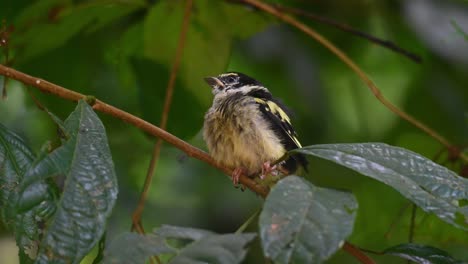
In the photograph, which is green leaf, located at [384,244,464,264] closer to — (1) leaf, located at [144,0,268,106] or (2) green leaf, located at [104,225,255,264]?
(2) green leaf, located at [104,225,255,264]

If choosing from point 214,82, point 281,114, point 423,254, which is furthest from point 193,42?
point 423,254

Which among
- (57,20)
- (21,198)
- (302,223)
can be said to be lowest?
(57,20)

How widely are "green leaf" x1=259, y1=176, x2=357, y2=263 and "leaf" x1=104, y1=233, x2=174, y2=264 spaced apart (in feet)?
0.82

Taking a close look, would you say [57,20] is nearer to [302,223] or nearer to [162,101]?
[162,101]

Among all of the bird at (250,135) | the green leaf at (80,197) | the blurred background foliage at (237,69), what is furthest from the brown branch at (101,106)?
the bird at (250,135)

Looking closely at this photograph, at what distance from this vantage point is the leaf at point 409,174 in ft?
5.16

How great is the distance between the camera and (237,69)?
437 cm

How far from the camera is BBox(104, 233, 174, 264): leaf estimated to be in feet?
5.13

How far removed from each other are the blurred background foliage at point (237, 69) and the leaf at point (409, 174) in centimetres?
84

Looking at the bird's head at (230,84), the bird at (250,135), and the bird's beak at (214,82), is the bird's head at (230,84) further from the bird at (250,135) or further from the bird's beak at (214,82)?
the bird at (250,135)

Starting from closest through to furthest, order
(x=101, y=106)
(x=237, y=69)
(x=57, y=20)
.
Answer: (x=101, y=106) < (x=57, y=20) < (x=237, y=69)

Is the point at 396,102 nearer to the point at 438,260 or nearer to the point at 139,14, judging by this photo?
the point at 139,14

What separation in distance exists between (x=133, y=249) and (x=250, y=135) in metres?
1.24

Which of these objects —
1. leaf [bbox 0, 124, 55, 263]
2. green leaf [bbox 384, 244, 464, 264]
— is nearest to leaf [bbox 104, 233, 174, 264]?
leaf [bbox 0, 124, 55, 263]
